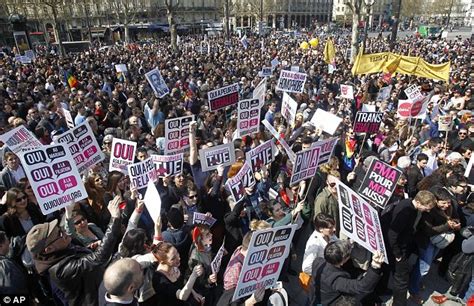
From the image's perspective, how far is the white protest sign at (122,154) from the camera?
5.73 m

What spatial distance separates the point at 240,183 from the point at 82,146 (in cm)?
259

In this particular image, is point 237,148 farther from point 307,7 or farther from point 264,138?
point 307,7

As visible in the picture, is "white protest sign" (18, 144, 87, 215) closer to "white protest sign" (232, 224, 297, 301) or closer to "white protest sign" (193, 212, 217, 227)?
"white protest sign" (193, 212, 217, 227)

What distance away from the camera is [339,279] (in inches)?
129

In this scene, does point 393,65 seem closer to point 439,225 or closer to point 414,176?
point 414,176

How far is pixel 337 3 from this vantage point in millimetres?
120500

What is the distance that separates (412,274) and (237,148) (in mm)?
3523

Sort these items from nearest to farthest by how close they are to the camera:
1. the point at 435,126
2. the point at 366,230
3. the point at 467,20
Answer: the point at 366,230 < the point at 435,126 < the point at 467,20

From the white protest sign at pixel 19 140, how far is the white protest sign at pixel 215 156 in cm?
273

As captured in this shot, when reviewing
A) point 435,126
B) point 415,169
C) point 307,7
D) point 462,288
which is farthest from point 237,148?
point 307,7

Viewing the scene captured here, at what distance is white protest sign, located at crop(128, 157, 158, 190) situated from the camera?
4.99 meters

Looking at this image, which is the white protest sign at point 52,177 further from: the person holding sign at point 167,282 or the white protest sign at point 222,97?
the white protest sign at point 222,97

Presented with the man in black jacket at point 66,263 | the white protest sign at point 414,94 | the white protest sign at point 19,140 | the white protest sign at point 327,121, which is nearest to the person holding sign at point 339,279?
the man in black jacket at point 66,263

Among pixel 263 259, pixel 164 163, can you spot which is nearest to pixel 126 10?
pixel 164 163
